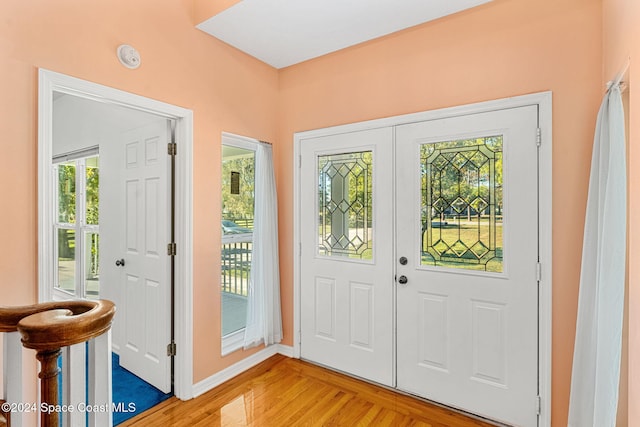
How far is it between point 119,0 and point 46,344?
83.8 inches

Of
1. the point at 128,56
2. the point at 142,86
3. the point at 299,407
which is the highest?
the point at 128,56

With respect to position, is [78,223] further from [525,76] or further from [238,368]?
[525,76]

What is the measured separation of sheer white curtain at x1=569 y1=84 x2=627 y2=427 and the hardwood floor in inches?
31.9

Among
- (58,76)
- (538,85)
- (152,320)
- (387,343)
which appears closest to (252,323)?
(152,320)

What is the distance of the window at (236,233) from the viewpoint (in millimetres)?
2854

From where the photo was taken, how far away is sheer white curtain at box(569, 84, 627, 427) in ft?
4.54

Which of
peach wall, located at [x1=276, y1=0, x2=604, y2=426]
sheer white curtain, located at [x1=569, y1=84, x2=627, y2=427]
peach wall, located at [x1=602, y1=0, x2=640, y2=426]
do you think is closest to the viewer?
peach wall, located at [x1=602, y1=0, x2=640, y2=426]

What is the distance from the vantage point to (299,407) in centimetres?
236

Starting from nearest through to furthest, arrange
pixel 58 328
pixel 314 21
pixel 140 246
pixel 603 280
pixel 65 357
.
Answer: pixel 58 328 < pixel 65 357 < pixel 603 280 < pixel 314 21 < pixel 140 246

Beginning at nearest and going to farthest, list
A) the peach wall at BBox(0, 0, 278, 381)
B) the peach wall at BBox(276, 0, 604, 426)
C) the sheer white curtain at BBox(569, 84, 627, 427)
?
the sheer white curtain at BBox(569, 84, 627, 427)
the peach wall at BBox(0, 0, 278, 381)
the peach wall at BBox(276, 0, 604, 426)

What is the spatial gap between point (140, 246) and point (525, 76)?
301 cm

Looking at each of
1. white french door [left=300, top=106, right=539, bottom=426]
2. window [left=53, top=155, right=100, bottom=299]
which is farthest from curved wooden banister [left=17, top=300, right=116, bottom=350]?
window [left=53, top=155, right=100, bottom=299]

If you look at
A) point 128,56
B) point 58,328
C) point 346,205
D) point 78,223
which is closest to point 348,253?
point 346,205

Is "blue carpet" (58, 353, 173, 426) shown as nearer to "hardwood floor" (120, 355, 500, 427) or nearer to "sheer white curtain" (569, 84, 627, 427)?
"hardwood floor" (120, 355, 500, 427)
